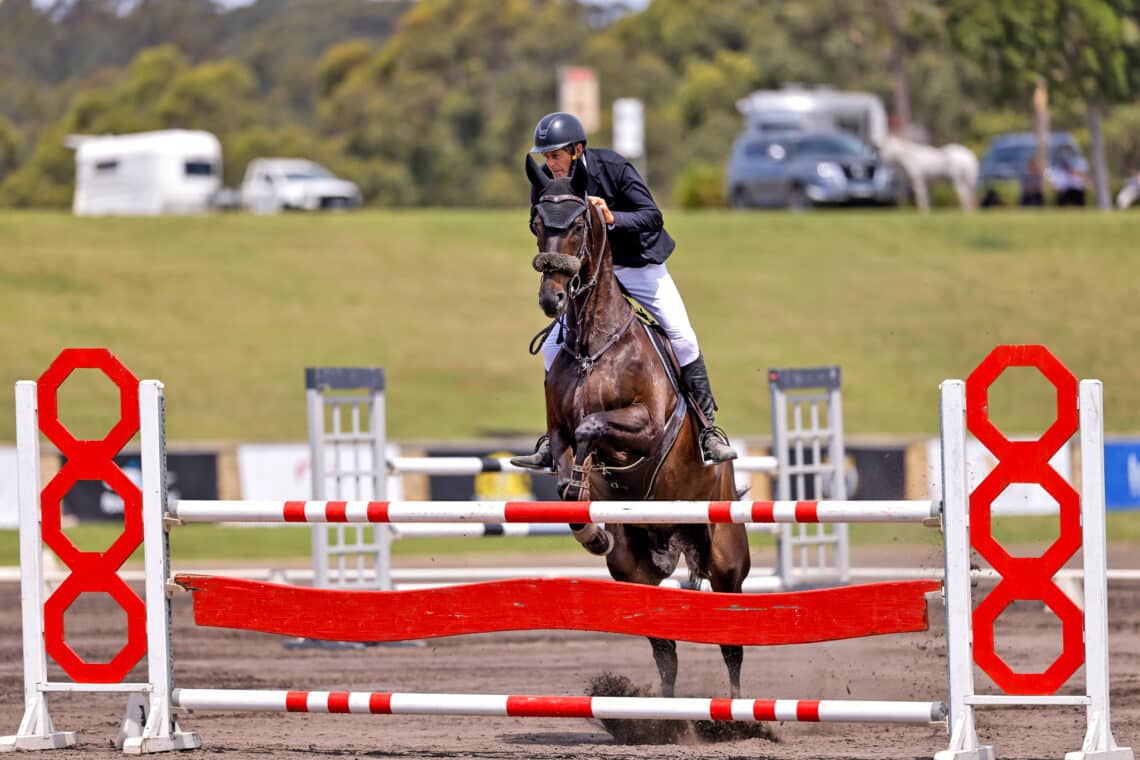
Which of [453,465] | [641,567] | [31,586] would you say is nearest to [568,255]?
[641,567]

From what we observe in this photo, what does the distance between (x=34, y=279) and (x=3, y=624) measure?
19880 millimetres

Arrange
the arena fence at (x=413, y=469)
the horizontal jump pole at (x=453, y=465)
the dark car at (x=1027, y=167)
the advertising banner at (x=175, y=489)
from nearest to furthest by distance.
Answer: the horizontal jump pole at (x=453, y=465)
the arena fence at (x=413, y=469)
the advertising banner at (x=175, y=489)
the dark car at (x=1027, y=167)

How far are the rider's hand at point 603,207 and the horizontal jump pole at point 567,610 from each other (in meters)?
1.67

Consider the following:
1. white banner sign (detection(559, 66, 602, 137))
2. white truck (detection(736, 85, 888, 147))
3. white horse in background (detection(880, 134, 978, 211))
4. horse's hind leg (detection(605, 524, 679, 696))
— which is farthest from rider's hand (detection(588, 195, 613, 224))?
white banner sign (detection(559, 66, 602, 137))

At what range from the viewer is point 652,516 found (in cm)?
617

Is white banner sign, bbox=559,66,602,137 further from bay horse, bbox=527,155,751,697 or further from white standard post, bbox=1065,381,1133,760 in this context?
white standard post, bbox=1065,381,1133,760

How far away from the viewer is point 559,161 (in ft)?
23.9

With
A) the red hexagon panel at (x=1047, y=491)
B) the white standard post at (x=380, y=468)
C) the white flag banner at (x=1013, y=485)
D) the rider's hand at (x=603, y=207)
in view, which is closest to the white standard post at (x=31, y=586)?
the rider's hand at (x=603, y=207)

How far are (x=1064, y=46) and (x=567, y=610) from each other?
29.8 m

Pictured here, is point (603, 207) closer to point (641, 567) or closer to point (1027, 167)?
point (641, 567)

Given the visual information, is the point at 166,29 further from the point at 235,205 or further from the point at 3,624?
the point at 3,624

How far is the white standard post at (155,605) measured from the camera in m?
6.46

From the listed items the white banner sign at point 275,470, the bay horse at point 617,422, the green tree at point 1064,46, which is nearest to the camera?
the bay horse at point 617,422

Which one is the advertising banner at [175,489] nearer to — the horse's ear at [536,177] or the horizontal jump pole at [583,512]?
the horse's ear at [536,177]
